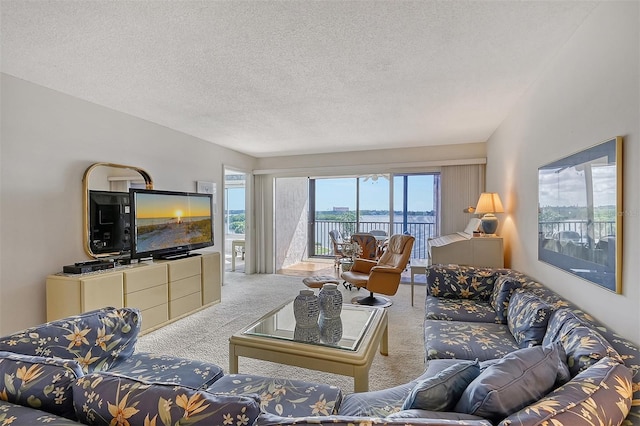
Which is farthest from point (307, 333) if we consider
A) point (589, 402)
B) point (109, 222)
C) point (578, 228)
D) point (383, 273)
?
point (109, 222)

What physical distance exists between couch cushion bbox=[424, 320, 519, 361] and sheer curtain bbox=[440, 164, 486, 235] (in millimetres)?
3019

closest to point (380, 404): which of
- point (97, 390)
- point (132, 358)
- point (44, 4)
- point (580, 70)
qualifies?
point (97, 390)

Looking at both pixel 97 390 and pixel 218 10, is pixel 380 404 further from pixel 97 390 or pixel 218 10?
pixel 218 10

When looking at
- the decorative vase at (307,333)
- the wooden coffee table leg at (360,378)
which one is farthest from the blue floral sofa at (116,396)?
the decorative vase at (307,333)

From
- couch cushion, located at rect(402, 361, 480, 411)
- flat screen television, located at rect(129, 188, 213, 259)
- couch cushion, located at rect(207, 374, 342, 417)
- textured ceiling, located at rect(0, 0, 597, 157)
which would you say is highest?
textured ceiling, located at rect(0, 0, 597, 157)

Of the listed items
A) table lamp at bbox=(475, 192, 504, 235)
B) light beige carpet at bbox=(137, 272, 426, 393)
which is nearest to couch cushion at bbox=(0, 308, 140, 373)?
light beige carpet at bbox=(137, 272, 426, 393)

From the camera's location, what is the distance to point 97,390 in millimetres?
870

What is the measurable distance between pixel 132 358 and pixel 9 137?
224 cm

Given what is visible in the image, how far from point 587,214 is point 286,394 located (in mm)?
1945

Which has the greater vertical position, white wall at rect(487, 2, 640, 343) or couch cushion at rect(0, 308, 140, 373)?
white wall at rect(487, 2, 640, 343)

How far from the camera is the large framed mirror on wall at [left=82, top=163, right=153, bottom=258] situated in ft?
9.93

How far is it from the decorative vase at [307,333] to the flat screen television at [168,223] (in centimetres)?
215

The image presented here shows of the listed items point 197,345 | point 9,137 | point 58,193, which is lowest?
point 197,345

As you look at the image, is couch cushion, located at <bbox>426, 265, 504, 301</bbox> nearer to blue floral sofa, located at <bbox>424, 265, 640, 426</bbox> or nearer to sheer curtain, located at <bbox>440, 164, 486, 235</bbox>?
blue floral sofa, located at <bbox>424, 265, 640, 426</bbox>
